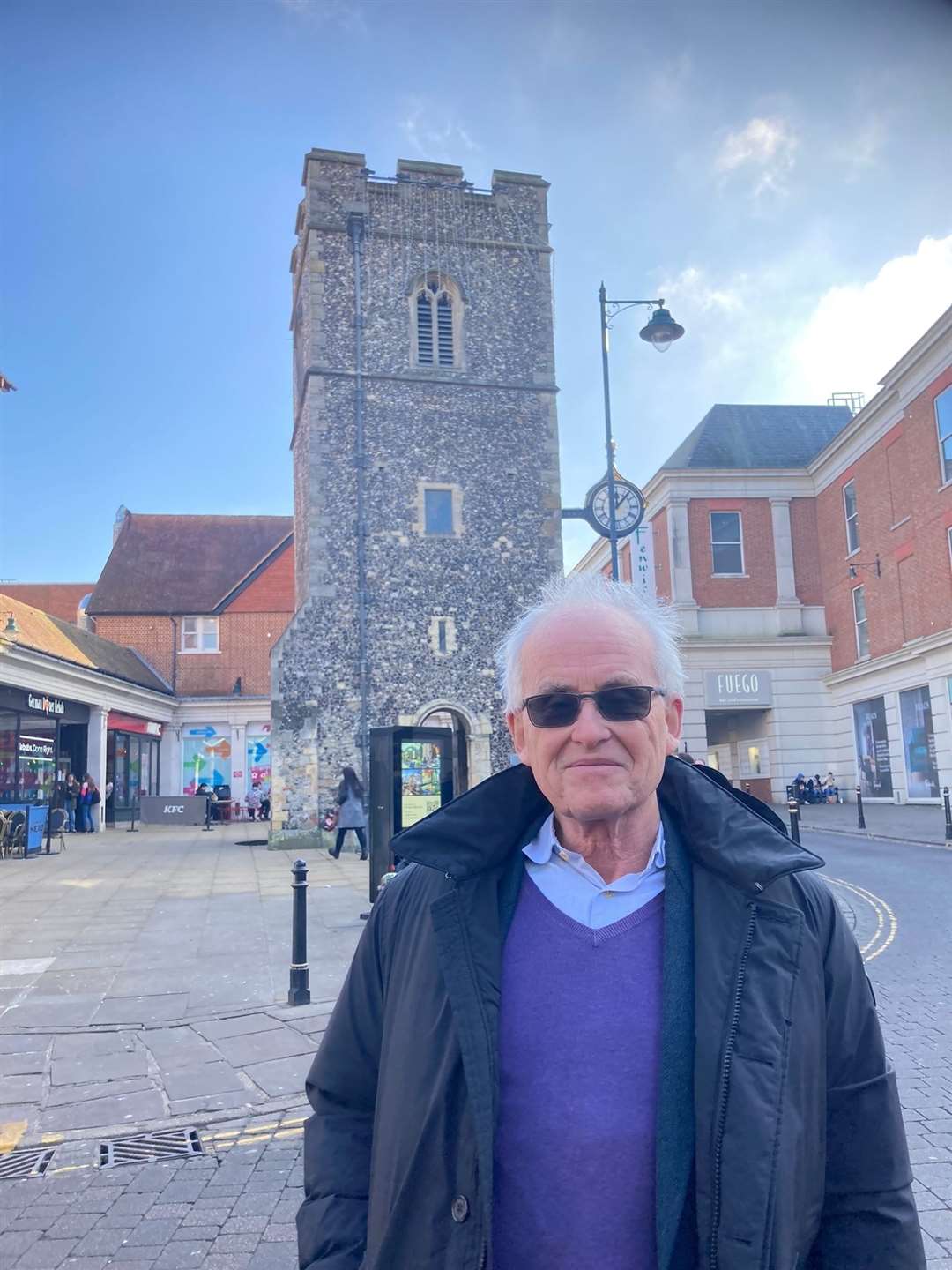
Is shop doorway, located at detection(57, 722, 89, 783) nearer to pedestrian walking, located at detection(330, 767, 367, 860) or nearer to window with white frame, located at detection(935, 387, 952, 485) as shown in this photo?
pedestrian walking, located at detection(330, 767, 367, 860)

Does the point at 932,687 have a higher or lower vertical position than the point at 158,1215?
higher

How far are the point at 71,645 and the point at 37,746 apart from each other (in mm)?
4436

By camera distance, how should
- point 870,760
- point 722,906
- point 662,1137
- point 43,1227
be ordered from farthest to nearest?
point 870,760
point 43,1227
point 722,906
point 662,1137

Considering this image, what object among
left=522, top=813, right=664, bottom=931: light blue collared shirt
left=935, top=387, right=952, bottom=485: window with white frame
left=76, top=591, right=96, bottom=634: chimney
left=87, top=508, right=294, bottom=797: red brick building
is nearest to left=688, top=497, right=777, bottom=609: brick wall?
left=935, top=387, right=952, bottom=485: window with white frame

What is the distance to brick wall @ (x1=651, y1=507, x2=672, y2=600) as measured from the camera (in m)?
32.3

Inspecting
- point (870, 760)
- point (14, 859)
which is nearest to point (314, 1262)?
point (14, 859)

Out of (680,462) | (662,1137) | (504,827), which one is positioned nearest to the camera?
(662,1137)

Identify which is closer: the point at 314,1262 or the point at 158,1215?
the point at 314,1262

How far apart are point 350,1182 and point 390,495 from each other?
22.1 m

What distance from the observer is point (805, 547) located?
A: 31797 millimetres

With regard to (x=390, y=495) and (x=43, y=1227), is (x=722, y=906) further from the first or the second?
(x=390, y=495)

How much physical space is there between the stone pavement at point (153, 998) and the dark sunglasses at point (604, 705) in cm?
387

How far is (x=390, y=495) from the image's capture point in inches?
921

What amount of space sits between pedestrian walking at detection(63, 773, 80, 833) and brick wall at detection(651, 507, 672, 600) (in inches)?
772
